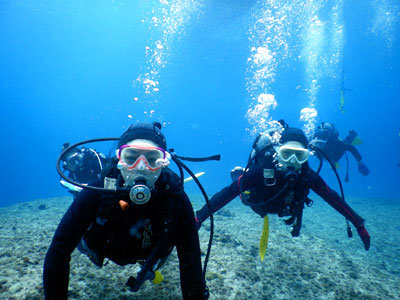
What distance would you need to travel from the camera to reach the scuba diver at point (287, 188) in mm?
3969

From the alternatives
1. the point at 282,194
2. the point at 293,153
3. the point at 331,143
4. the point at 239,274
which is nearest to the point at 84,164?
the point at 239,274

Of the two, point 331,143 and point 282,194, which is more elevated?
point 331,143

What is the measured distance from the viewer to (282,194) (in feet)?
13.4

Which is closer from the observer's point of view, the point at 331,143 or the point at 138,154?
the point at 138,154

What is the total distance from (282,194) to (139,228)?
293 centimetres

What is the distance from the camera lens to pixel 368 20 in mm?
23781

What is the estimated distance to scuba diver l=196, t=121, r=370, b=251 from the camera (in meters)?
3.97

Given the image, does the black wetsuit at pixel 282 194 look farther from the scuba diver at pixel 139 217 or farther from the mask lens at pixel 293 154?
the scuba diver at pixel 139 217

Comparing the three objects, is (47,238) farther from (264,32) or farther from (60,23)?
(60,23)

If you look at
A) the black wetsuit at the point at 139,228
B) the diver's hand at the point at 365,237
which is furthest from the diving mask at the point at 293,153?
the black wetsuit at the point at 139,228

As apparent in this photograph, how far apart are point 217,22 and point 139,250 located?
2912 centimetres

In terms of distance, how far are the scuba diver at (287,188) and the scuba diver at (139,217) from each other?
4.91ft

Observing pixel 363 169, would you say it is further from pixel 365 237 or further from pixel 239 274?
pixel 239 274

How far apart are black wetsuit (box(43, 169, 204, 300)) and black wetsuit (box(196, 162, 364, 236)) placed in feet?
5.17
